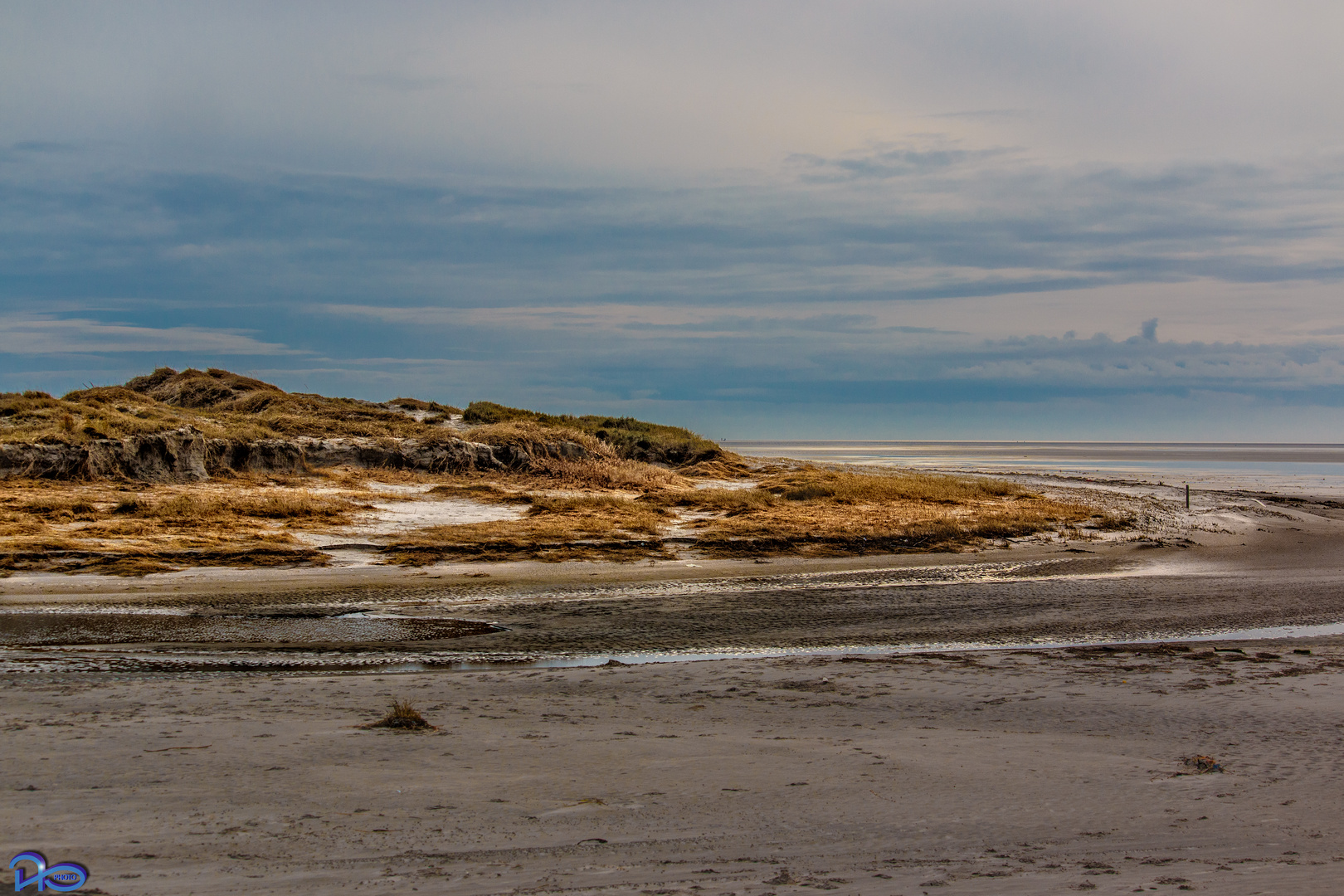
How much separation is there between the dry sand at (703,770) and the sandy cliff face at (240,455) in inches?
569

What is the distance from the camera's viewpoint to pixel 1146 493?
3506 centimetres

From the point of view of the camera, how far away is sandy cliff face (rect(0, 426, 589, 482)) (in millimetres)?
23594

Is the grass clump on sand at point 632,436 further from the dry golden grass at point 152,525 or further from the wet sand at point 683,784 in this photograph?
the wet sand at point 683,784

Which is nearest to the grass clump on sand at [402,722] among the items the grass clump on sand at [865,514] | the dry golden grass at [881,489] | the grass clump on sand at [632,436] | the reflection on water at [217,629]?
the reflection on water at [217,629]

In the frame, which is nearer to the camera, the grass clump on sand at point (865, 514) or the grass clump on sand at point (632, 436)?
the grass clump on sand at point (865, 514)

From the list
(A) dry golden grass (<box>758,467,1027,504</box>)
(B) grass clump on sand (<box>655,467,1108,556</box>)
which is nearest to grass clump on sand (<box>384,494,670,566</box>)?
(B) grass clump on sand (<box>655,467,1108,556</box>)

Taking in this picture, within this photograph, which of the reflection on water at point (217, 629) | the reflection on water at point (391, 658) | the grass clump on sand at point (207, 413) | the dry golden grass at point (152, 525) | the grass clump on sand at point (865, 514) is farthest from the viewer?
the grass clump on sand at point (207, 413)

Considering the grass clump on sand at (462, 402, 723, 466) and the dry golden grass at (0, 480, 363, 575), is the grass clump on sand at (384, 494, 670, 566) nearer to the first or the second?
the dry golden grass at (0, 480, 363, 575)

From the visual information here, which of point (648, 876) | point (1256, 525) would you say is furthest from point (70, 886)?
point (1256, 525)

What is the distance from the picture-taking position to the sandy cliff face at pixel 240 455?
23594 mm

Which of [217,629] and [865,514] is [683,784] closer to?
[217,629]

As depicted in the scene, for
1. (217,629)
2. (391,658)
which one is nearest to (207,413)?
(217,629)

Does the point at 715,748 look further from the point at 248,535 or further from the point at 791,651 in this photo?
the point at 248,535

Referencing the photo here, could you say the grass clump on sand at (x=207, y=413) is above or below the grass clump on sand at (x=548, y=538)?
above
